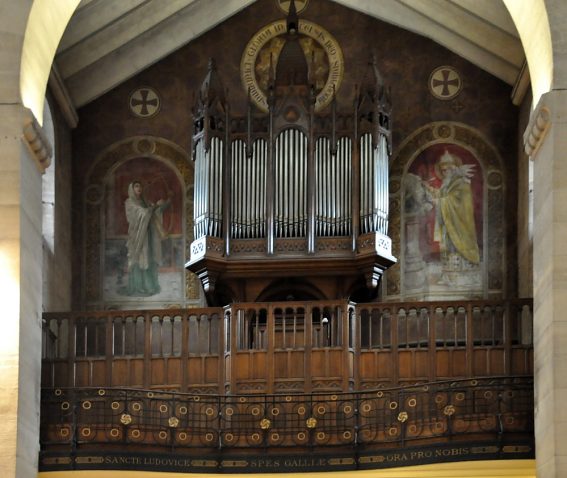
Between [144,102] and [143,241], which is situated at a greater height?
[144,102]

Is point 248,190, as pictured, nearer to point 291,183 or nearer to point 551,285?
point 291,183

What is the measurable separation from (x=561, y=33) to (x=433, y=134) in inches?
237

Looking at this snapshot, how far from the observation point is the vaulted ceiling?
2397 centimetres

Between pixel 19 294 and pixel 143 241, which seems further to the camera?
pixel 143 241

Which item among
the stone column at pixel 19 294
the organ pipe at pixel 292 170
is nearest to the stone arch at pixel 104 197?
the organ pipe at pixel 292 170

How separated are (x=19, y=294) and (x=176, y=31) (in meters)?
7.25

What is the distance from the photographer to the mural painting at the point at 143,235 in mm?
25078

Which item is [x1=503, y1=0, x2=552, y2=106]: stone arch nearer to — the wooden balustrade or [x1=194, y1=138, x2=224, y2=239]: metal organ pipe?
the wooden balustrade

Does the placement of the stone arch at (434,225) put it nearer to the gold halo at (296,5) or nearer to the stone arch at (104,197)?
the gold halo at (296,5)

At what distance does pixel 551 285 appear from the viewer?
62.2 ft

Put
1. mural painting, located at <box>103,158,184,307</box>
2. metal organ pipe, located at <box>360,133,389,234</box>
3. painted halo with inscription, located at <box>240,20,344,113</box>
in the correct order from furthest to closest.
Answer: painted halo with inscription, located at <box>240,20,344,113</box> < mural painting, located at <box>103,158,184,307</box> < metal organ pipe, located at <box>360,133,389,234</box>

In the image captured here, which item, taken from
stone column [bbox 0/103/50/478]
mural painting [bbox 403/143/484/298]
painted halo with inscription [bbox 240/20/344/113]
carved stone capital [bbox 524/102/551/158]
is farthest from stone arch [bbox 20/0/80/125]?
mural painting [bbox 403/143/484/298]

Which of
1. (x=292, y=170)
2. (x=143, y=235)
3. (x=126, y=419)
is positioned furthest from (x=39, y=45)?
(x=143, y=235)

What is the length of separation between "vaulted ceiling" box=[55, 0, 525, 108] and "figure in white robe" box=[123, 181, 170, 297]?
5.68 ft
